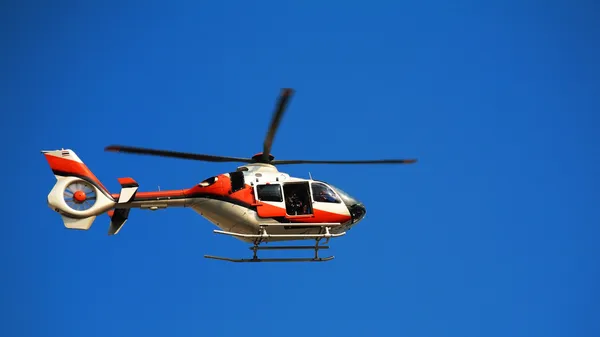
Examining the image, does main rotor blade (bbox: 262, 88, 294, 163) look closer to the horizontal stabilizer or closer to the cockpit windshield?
the cockpit windshield

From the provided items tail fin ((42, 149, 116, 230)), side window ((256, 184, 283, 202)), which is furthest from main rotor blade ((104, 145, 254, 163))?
tail fin ((42, 149, 116, 230))

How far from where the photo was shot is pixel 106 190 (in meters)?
21.3

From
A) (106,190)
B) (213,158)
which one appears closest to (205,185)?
(213,158)

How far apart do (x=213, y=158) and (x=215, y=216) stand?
1.30 m

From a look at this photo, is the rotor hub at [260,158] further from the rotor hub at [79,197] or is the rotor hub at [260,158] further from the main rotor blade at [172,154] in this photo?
the rotor hub at [79,197]

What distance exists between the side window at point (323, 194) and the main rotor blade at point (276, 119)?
1.31 meters

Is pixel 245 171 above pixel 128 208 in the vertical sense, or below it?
above

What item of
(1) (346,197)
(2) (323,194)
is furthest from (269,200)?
(1) (346,197)

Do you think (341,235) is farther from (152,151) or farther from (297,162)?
(152,151)

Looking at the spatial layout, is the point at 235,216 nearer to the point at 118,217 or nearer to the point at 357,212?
the point at 118,217

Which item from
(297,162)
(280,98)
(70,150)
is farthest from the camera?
(297,162)

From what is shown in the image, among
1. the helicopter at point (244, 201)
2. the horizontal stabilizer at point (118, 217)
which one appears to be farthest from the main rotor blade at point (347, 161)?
the horizontal stabilizer at point (118, 217)

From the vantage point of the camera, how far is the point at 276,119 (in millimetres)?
20781

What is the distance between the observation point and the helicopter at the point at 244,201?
68.8ft
